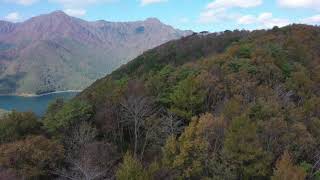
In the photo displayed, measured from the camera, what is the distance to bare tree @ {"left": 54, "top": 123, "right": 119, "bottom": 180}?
106 feet

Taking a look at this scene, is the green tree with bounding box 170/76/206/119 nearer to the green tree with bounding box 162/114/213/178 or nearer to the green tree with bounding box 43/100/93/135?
the green tree with bounding box 162/114/213/178

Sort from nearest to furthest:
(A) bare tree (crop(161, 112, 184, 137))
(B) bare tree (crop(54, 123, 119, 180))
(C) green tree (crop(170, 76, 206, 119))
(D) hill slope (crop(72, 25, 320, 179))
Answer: (B) bare tree (crop(54, 123, 119, 180)) < (D) hill slope (crop(72, 25, 320, 179)) < (A) bare tree (crop(161, 112, 184, 137)) < (C) green tree (crop(170, 76, 206, 119))

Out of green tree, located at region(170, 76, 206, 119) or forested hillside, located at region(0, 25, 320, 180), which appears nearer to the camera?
forested hillside, located at region(0, 25, 320, 180)

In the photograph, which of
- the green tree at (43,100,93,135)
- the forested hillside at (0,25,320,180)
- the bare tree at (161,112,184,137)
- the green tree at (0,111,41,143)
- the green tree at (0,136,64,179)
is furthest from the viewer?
→ the green tree at (43,100,93,135)

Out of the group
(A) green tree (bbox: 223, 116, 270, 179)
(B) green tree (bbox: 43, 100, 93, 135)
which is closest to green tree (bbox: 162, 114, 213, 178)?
(A) green tree (bbox: 223, 116, 270, 179)

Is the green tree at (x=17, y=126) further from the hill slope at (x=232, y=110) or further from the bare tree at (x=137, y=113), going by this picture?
the bare tree at (x=137, y=113)

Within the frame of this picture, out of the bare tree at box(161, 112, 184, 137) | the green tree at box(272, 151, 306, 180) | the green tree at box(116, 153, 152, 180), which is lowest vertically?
the green tree at box(272, 151, 306, 180)

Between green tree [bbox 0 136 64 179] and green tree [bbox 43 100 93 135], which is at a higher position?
green tree [bbox 43 100 93 135]

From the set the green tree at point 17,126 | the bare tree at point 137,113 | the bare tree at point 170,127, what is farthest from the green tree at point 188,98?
the green tree at point 17,126

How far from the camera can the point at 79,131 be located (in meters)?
41.5

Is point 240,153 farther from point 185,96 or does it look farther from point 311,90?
point 311,90

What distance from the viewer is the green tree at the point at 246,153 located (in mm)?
35062

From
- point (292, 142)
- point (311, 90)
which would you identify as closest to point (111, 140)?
point (292, 142)

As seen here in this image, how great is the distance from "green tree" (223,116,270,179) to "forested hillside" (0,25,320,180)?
0.08 metres
